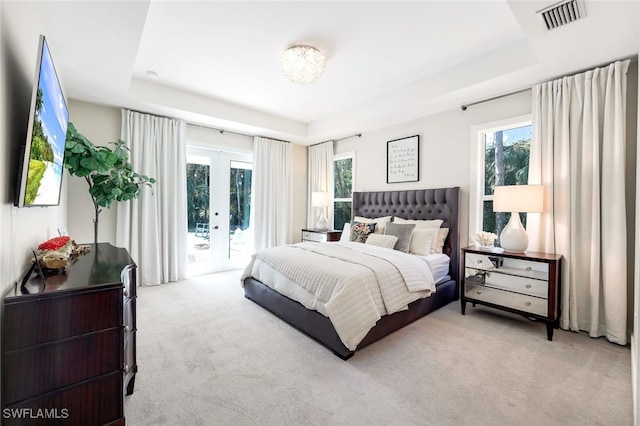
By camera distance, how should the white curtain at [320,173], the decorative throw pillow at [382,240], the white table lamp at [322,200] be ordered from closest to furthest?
the decorative throw pillow at [382,240]
the white table lamp at [322,200]
the white curtain at [320,173]

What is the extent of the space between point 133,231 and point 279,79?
2890 millimetres

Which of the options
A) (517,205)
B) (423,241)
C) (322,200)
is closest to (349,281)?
(423,241)

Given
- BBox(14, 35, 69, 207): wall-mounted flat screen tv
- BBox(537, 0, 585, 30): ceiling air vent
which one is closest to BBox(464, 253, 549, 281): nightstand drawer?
BBox(537, 0, 585, 30): ceiling air vent

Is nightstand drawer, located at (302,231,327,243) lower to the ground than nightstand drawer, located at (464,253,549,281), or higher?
higher

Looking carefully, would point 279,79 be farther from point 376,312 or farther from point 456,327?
point 456,327

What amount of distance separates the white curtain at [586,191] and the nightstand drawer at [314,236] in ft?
9.85

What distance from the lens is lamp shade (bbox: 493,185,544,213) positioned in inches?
105

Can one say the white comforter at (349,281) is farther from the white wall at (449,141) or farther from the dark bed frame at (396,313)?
the white wall at (449,141)

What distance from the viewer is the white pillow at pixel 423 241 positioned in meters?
3.37

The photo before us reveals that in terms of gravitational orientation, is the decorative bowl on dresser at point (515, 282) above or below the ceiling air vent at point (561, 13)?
below

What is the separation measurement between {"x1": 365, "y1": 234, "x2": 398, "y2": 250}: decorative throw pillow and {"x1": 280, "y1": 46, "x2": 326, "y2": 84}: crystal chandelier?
2083mm

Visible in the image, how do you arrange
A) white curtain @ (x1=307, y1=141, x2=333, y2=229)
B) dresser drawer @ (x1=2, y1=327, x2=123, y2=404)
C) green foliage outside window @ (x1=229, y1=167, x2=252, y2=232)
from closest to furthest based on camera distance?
dresser drawer @ (x1=2, y1=327, x2=123, y2=404), green foliage outside window @ (x1=229, y1=167, x2=252, y2=232), white curtain @ (x1=307, y1=141, x2=333, y2=229)

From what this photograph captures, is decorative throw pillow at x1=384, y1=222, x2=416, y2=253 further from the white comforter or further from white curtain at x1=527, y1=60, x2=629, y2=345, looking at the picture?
white curtain at x1=527, y1=60, x2=629, y2=345

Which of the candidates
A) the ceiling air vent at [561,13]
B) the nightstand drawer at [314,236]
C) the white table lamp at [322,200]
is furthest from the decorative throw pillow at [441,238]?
the ceiling air vent at [561,13]
